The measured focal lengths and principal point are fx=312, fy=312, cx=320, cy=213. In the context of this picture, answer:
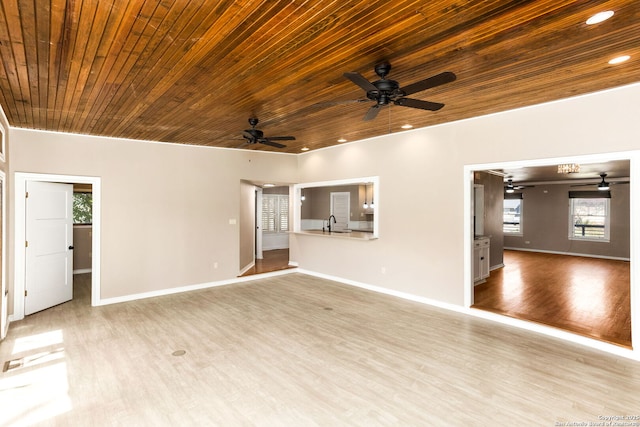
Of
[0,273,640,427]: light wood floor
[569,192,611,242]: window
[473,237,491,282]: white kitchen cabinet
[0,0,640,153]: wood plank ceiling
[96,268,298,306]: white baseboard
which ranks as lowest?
[0,273,640,427]: light wood floor

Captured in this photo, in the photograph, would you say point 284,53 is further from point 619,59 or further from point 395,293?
point 395,293

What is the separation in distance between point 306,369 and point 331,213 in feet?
26.2

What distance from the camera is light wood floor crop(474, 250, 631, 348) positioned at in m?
4.11

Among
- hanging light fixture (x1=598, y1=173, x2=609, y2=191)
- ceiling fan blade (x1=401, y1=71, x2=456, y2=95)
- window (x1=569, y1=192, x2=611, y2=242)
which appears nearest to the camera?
ceiling fan blade (x1=401, y1=71, x2=456, y2=95)

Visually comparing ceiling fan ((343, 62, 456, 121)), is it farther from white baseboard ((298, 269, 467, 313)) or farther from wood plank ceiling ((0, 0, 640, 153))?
white baseboard ((298, 269, 467, 313))

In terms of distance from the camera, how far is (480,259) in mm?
6766

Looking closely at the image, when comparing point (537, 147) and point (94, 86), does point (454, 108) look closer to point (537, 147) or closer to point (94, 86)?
point (537, 147)

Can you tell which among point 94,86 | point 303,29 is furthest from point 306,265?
point 303,29

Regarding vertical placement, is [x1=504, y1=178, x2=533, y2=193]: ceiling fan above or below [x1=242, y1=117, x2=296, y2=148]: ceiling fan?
below

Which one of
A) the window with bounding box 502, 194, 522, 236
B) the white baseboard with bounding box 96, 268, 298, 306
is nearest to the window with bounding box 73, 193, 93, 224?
the white baseboard with bounding box 96, 268, 298, 306

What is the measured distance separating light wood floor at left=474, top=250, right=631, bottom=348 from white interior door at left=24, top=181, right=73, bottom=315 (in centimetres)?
684

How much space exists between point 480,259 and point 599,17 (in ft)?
17.9

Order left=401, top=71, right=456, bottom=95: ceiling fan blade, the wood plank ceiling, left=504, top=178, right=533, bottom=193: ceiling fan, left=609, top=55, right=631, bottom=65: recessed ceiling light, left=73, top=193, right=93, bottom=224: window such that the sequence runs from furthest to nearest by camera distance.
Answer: left=504, top=178, right=533, bottom=193: ceiling fan
left=73, top=193, right=93, bottom=224: window
left=609, top=55, right=631, bottom=65: recessed ceiling light
left=401, top=71, right=456, bottom=95: ceiling fan blade
the wood plank ceiling

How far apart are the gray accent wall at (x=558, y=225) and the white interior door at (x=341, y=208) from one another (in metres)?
6.78
